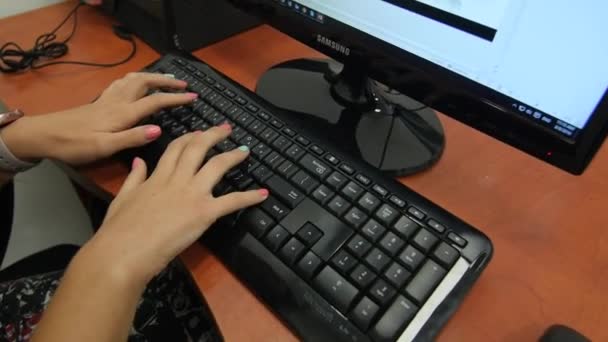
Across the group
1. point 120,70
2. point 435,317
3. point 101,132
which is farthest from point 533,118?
point 120,70

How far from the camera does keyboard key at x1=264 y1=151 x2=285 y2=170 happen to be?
1.48ft

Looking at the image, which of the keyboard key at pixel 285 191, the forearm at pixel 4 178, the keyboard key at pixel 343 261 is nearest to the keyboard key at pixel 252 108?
the keyboard key at pixel 285 191

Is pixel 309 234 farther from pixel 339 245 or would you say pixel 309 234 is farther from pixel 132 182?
pixel 132 182

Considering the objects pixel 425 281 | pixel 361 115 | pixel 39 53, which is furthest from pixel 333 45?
pixel 39 53

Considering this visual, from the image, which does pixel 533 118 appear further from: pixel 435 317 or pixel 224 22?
pixel 224 22

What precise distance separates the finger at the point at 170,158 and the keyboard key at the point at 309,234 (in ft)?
0.51

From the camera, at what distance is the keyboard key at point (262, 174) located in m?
0.44

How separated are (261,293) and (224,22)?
50cm

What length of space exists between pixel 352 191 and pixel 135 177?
23cm

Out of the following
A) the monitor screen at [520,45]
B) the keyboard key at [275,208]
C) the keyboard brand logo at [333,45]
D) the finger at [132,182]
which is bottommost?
the finger at [132,182]

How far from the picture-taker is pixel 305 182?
434mm

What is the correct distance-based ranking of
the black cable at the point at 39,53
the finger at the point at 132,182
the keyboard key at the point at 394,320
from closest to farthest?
the keyboard key at the point at 394,320, the finger at the point at 132,182, the black cable at the point at 39,53

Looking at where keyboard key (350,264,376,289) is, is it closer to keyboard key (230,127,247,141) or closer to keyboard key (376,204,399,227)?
keyboard key (376,204,399,227)

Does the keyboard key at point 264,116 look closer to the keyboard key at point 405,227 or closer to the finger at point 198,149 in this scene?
the finger at point 198,149
